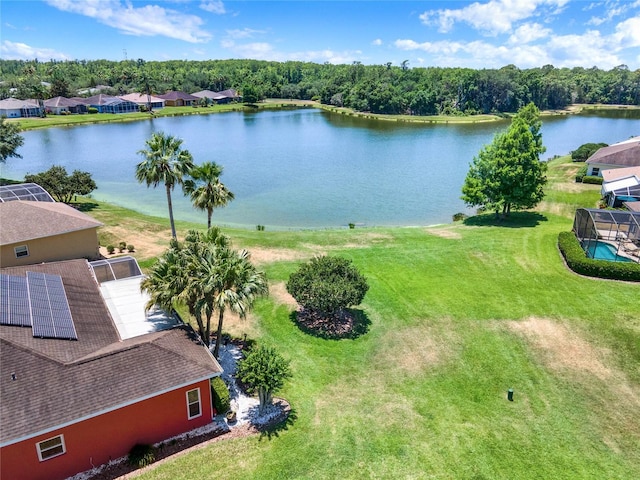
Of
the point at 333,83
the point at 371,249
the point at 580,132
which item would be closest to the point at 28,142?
the point at 371,249

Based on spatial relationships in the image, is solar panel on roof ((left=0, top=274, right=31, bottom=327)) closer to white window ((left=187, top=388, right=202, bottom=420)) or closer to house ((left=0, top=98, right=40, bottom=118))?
white window ((left=187, top=388, right=202, bottom=420))

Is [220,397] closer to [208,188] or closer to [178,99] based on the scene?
[208,188]

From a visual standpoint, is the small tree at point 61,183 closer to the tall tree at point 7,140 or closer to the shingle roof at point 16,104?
the tall tree at point 7,140

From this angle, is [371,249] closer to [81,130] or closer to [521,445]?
[521,445]

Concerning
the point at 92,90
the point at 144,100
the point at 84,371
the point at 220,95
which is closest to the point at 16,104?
the point at 92,90

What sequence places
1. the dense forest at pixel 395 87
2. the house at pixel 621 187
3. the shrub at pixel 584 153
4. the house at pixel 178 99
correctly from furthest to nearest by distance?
the house at pixel 178 99 < the dense forest at pixel 395 87 < the shrub at pixel 584 153 < the house at pixel 621 187

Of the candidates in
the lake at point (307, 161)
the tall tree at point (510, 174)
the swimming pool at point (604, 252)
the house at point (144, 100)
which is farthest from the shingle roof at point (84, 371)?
the house at point (144, 100)
